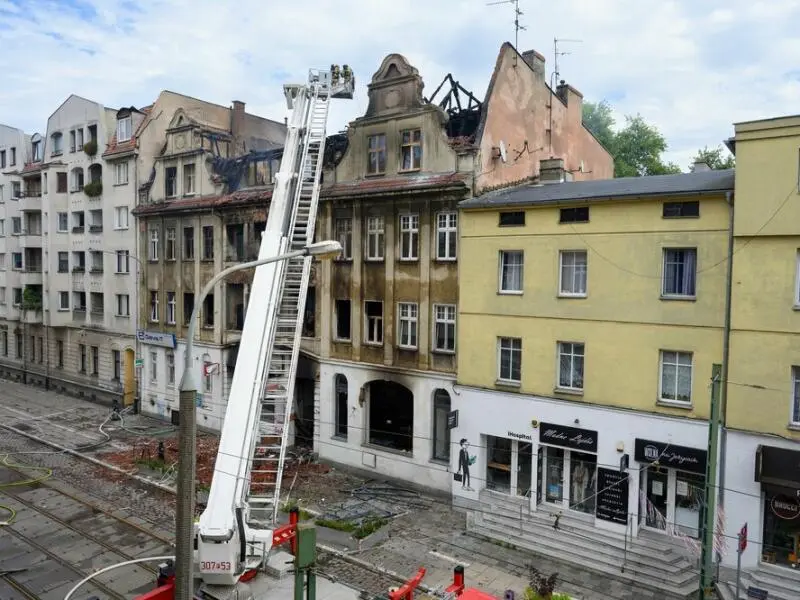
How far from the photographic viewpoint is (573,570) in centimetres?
1839

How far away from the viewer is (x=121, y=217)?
3922cm

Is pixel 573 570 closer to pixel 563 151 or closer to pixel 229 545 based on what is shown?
pixel 229 545

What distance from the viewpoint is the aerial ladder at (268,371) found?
14.3 meters

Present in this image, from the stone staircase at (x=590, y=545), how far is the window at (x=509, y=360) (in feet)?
14.1

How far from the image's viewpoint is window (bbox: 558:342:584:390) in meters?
20.5

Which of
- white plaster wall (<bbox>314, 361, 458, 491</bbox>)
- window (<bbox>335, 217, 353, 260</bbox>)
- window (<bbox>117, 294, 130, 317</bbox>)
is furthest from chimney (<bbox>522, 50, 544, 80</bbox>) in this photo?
window (<bbox>117, 294, 130, 317</bbox>)

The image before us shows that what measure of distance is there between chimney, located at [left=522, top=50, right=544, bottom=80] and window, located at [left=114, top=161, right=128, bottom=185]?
25323mm

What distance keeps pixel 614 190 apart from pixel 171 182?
26383 mm

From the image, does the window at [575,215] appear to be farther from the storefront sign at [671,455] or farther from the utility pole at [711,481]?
the utility pole at [711,481]

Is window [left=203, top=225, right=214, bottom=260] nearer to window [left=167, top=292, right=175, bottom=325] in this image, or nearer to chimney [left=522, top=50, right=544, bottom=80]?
window [left=167, top=292, right=175, bottom=325]

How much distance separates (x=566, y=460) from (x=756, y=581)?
6.14 metres

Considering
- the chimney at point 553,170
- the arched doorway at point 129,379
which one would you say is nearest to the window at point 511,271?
the chimney at point 553,170

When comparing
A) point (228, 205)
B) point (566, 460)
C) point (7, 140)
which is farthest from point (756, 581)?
point (7, 140)

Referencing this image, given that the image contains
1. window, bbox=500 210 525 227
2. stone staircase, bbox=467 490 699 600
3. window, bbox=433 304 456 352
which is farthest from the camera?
window, bbox=433 304 456 352
